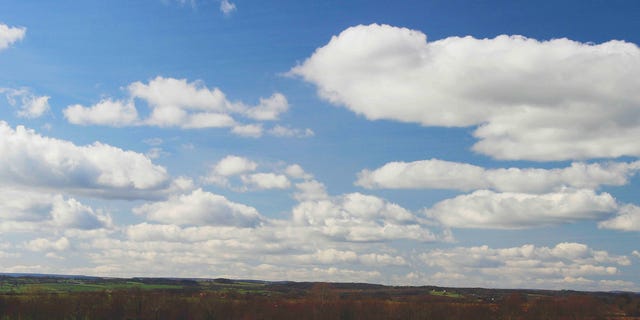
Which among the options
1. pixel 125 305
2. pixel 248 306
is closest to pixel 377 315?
pixel 248 306

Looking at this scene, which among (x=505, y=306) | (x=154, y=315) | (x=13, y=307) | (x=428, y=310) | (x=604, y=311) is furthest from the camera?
(x=604, y=311)

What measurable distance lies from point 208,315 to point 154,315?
12.0 meters

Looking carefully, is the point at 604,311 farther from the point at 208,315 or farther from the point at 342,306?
the point at 208,315

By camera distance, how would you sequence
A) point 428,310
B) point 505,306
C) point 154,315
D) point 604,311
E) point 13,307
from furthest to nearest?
point 604,311 < point 505,306 < point 428,310 < point 154,315 < point 13,307

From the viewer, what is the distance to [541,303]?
15838 cm

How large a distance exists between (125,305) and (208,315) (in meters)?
18.4

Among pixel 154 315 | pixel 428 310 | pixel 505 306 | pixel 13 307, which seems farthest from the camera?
pixel 505 306

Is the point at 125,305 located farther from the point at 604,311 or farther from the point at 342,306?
the point at 604,311

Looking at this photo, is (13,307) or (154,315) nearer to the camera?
(13,307)

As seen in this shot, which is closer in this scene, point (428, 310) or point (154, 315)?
point (154, 315)

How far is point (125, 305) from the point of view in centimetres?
13400

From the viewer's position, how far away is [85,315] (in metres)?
128

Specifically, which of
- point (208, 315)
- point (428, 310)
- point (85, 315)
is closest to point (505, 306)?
point (428, 310)

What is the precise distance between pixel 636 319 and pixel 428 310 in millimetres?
71159
